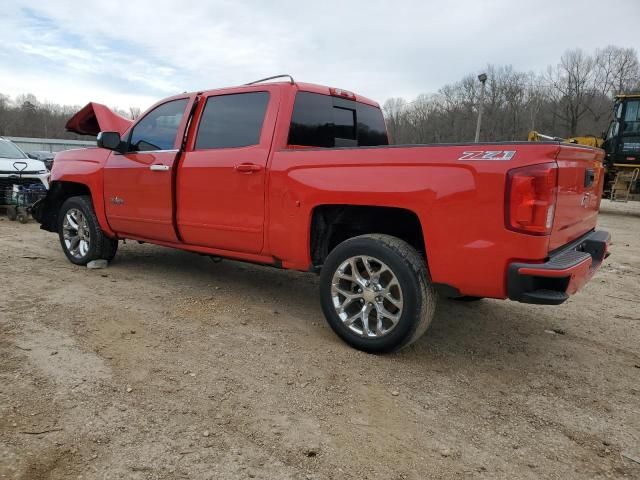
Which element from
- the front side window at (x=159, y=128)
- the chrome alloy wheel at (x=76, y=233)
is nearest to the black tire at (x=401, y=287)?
the front side window at (x=159, y=128)

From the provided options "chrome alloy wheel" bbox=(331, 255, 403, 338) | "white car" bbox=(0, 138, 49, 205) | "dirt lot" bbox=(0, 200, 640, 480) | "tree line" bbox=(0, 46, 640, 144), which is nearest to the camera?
"dirt lot" bbox=(0, 200, 640, 480)

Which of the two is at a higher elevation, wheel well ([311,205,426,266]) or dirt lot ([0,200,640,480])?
wheel well ([311,205,426,266])

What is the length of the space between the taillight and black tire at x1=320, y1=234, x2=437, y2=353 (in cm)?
68

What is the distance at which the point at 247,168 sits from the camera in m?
4.04

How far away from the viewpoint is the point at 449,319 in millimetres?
4348

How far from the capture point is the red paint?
2896 mm

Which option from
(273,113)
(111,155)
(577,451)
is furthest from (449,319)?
(111,155)

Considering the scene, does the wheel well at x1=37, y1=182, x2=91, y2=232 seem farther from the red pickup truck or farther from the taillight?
the taillight

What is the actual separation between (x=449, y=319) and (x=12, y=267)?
4840mm

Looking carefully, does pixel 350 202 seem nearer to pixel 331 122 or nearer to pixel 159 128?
pixel 331 122

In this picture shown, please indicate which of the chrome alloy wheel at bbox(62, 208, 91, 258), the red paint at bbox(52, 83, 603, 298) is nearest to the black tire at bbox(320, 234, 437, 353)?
the red paint at bbox(52, 83, 603, 298)

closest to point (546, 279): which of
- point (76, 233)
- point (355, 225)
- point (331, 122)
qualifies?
point (355, 225)

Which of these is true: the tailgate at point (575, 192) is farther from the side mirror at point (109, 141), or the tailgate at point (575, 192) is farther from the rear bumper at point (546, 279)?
the side mirror at point (109, 141)

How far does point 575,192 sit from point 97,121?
6068mm
